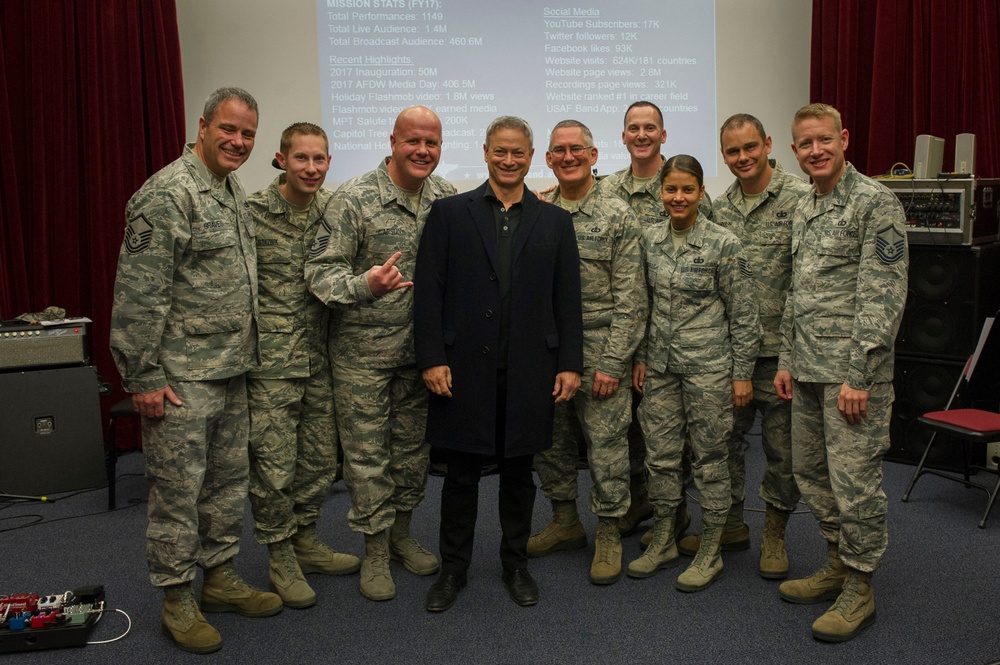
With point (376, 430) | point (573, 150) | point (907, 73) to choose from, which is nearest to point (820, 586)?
point (376, 430)

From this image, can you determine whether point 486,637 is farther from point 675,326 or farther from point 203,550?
point 675,326

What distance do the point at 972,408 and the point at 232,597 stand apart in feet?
11.8

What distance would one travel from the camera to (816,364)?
2.79 metres

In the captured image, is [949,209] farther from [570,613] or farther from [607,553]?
[570,613]

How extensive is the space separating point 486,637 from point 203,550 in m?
→ 0.99

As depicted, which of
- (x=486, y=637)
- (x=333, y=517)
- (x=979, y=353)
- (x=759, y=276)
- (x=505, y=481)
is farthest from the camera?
(x=979, y=353)

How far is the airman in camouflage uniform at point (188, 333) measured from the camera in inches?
101

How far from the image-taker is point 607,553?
3.23m

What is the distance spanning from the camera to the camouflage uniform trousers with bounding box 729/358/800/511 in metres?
3.16

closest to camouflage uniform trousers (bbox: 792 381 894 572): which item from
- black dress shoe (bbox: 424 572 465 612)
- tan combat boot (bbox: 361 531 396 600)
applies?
black dress shoe (bbox: 424 572 465 612)

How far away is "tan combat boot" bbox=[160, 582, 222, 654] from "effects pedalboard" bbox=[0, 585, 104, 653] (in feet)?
0.85

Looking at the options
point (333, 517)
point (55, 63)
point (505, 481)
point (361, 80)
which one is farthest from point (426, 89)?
point (505, 481)

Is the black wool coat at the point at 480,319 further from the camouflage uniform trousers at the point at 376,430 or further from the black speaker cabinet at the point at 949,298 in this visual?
the black speaker cabinet at the point at 949,298

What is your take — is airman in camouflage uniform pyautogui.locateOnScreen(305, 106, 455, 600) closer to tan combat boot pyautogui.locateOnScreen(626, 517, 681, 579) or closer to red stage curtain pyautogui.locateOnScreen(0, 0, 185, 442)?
tan combat boot pyautogui.locateOnScreen(626, 517, 681, 579)
